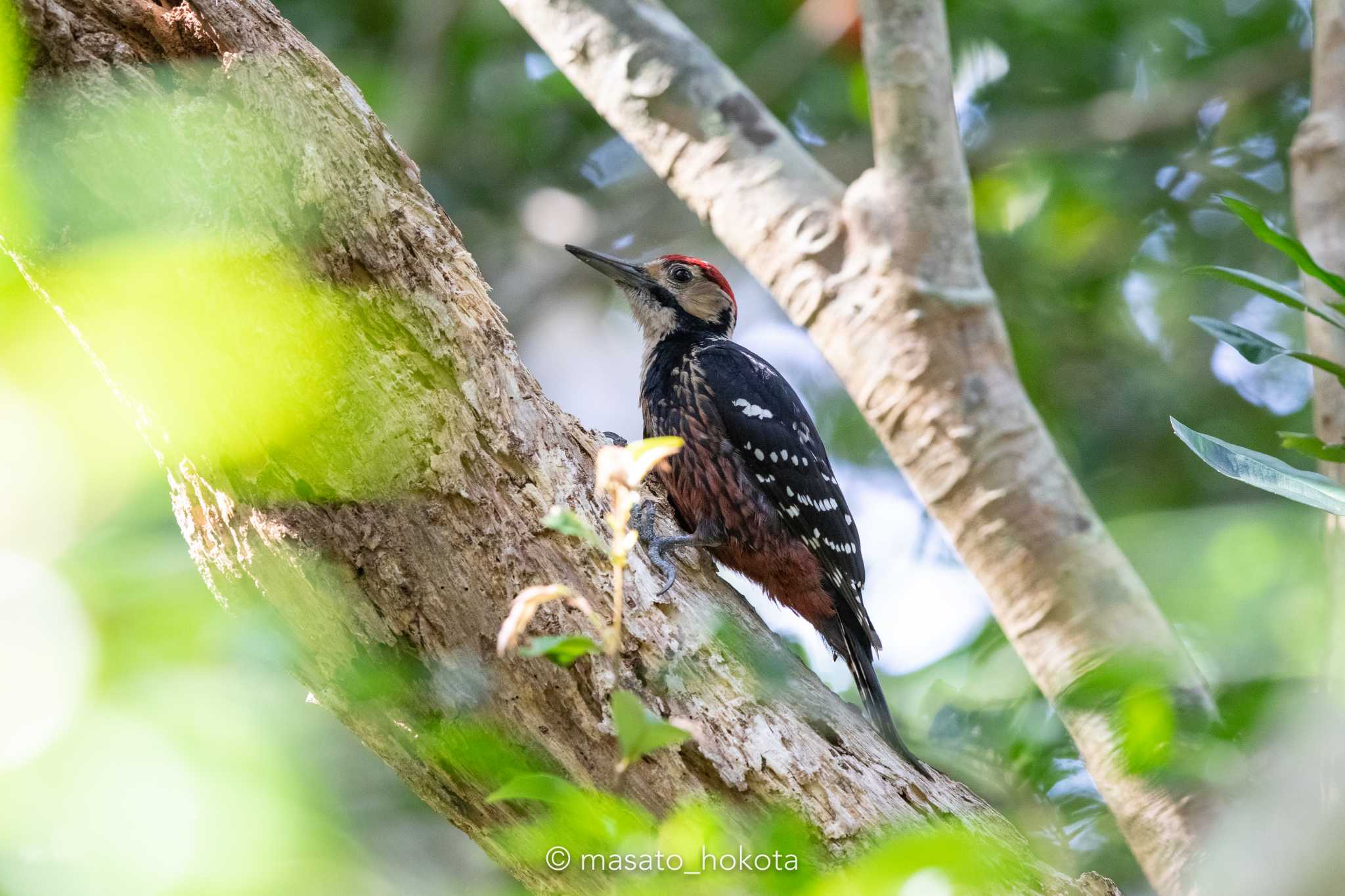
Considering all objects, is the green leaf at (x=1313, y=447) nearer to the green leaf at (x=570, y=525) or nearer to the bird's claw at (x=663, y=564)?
the bird's claw at (x=663, y=564)

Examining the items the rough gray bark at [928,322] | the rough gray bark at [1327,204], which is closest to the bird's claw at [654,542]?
the rough gray bark at [928,322]

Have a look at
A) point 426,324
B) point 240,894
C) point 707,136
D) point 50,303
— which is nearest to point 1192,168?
point 707,136

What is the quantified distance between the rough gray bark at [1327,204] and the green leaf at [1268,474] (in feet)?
3.11

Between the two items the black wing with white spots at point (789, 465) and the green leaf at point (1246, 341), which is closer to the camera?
the green leaf at point (1246, 341)

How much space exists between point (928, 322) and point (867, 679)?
99 cm

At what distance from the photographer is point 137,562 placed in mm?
1451

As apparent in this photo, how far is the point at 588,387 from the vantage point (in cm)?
542

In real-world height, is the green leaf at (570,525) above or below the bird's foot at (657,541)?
above

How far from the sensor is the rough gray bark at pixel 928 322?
9.38 ft

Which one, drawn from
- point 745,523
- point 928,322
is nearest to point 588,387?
point 745,523

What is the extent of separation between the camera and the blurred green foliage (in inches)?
50.4

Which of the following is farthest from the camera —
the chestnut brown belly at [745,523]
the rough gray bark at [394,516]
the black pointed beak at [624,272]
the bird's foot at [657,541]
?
the black pointed beak at [624,272]

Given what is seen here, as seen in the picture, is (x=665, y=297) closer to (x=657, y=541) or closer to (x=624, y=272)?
(x=624, y=272)

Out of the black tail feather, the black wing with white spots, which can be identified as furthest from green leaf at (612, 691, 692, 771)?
the black wing with white spots
